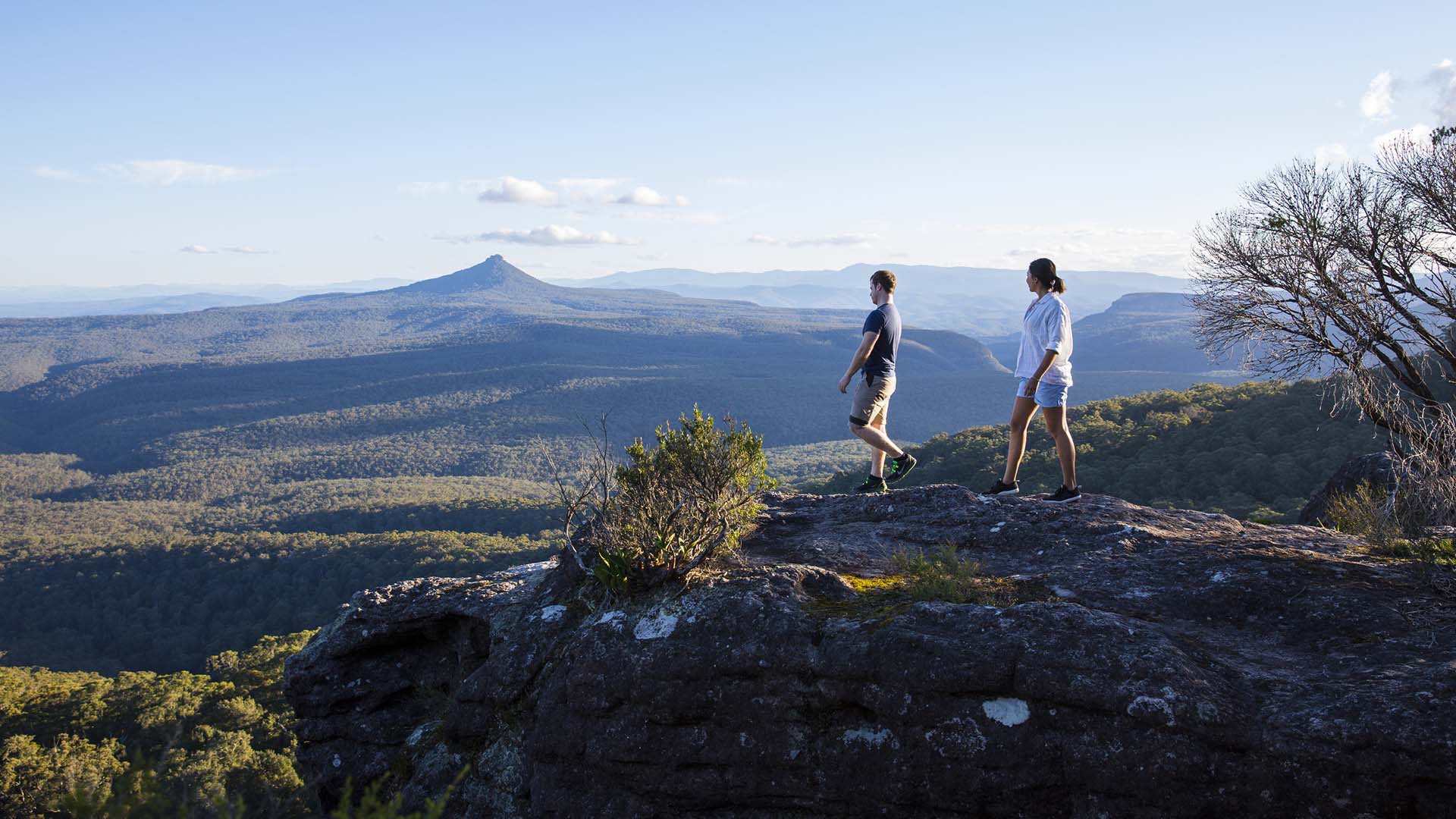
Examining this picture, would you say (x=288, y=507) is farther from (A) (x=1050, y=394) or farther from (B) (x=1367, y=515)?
(B) (x=1367, y=515)

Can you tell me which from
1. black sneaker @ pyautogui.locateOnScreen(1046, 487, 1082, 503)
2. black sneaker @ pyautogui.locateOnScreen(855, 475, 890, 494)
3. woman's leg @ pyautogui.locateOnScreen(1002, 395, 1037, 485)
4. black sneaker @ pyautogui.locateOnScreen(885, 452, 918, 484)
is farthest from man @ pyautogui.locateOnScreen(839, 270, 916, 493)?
black sneaker @ pyautogui.locateOnScreen(1046, 487, 1082, 503)

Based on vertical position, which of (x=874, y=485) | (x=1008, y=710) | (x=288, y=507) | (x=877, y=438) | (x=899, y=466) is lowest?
(x=288, y=507)

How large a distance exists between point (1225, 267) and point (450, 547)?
48.8 metres

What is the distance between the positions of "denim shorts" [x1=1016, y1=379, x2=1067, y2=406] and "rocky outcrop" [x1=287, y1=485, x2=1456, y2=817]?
1.25 m

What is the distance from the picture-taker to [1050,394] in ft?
26.3

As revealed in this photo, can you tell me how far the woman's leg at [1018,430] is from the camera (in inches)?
322

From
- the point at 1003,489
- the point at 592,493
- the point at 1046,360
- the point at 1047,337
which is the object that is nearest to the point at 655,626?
the point at 592,493

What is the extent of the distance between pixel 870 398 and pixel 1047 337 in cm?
199

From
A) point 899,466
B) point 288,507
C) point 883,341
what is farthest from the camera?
point 288,507

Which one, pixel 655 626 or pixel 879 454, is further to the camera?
pixel 879 454

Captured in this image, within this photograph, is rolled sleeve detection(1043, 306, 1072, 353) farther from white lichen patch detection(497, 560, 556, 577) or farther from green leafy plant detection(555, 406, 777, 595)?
white lichen patch detection(497, 560, 556, 577)

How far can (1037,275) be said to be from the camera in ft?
26.6

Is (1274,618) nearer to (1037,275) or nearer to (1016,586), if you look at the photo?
(1016,586)

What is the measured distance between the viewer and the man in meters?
8.80
